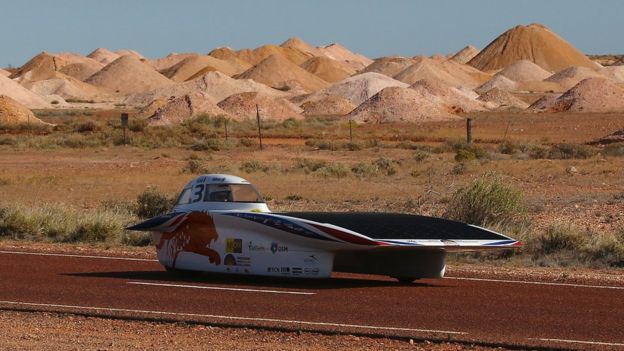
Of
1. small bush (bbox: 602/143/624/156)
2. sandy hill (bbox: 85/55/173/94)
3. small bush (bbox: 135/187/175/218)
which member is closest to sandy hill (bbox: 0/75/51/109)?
sandy hill (bbox: 85/55/173/94)

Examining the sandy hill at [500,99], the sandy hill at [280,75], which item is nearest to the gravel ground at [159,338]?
the sandy hill at [500,99]

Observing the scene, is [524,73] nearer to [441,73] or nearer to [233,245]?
[441,73]

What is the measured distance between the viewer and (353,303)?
12.4 m

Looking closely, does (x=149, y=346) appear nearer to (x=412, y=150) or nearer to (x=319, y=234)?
(x=319, y=234)

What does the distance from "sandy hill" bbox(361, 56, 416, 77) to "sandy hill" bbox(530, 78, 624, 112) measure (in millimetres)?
73758

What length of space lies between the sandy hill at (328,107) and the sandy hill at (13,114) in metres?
30.1

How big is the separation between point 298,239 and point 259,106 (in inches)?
3238

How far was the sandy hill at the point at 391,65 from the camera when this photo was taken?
17850 cm

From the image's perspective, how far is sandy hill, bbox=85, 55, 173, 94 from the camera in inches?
6570

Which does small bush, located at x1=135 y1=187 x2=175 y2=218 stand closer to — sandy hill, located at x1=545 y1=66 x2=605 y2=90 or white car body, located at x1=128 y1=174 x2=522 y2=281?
white car body, located at x1=128 y1=174 x2=522 y2=281

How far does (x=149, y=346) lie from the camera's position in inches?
401

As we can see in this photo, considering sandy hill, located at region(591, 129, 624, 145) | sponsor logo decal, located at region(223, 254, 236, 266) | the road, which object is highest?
sandy hill, located at region(591, 129, 624, 145)

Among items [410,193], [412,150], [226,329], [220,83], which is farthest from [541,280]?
[220,83]

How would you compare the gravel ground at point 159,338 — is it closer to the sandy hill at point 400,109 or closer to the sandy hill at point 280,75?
the sandy hill at point 400,109
